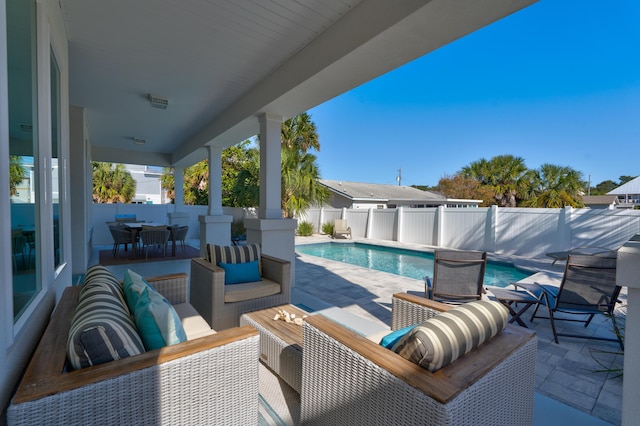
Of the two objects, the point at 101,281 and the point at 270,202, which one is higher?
the point at 270,202

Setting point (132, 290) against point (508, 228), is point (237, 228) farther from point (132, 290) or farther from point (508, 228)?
point (132, 290)

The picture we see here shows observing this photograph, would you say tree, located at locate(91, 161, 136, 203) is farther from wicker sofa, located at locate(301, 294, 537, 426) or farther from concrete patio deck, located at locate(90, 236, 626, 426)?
wicker sofa, located at locate(301, 294, 537, 426)

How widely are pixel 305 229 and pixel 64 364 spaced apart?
1240 cm

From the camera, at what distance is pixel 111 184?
58.9 feet

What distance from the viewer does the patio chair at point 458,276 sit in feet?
11.1

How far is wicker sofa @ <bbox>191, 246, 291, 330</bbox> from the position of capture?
2889mm

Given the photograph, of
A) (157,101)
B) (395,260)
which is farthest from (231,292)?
(395,260)

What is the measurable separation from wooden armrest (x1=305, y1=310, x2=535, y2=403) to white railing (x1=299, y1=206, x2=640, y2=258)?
8.32 m

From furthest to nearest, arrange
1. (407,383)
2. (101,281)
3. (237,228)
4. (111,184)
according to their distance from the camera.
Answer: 1. (111,184)
2. (237,228)
3. (101,281)
4. (407,383)

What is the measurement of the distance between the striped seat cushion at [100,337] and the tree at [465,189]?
19865 millimetres

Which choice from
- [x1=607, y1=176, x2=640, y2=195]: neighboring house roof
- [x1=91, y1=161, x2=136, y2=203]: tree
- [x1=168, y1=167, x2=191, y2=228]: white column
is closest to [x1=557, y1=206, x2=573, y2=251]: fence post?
[x1=607, y1=176, x2=640, y2=195]: neighboring house roof

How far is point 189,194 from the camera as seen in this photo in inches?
679

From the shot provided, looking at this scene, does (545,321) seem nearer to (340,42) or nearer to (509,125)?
(340,42)

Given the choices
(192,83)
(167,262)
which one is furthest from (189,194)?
(192,83)
